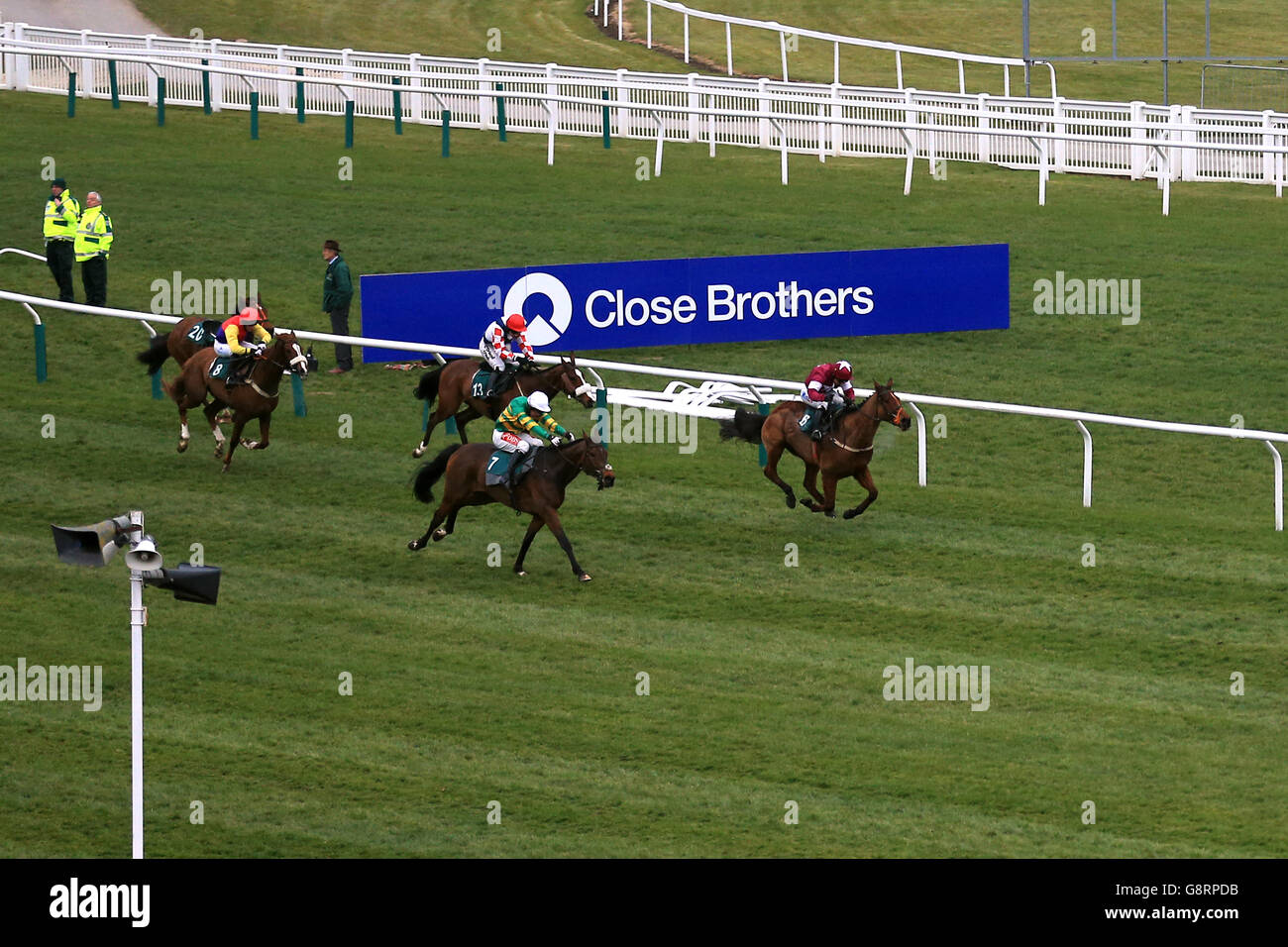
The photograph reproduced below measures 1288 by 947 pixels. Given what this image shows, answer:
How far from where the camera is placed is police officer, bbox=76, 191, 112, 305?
23891 mm

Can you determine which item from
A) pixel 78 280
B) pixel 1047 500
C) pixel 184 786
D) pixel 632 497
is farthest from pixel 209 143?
pixel 184 786

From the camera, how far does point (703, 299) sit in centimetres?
2373

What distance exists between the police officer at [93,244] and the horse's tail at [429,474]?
7.87 metres

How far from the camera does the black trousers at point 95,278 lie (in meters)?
24.0

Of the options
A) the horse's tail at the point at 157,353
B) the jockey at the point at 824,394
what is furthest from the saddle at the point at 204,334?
the jockey at the point at 824,394

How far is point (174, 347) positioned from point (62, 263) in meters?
4.20

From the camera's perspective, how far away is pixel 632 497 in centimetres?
1922

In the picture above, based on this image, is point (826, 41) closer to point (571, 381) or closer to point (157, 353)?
point (157, 353)

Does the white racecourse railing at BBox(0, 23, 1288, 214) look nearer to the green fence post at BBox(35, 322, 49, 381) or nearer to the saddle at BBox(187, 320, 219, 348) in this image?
the green fence post at BBox(35, 322, 49, 381)

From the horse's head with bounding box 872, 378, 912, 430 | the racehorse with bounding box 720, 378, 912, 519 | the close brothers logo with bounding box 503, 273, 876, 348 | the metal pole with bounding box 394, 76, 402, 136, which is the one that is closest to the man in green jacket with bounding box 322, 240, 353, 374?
the close brothers logo with bounding box 503, 273, 876, 348

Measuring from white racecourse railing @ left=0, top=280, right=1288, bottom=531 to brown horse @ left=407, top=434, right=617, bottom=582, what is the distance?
3.21 metres

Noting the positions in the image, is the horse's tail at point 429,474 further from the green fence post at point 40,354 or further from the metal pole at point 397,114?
the metal pole at point 397,114

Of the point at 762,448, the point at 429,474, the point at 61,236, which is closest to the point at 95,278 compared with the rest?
the point at 61,236

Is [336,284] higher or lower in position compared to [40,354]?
higher
